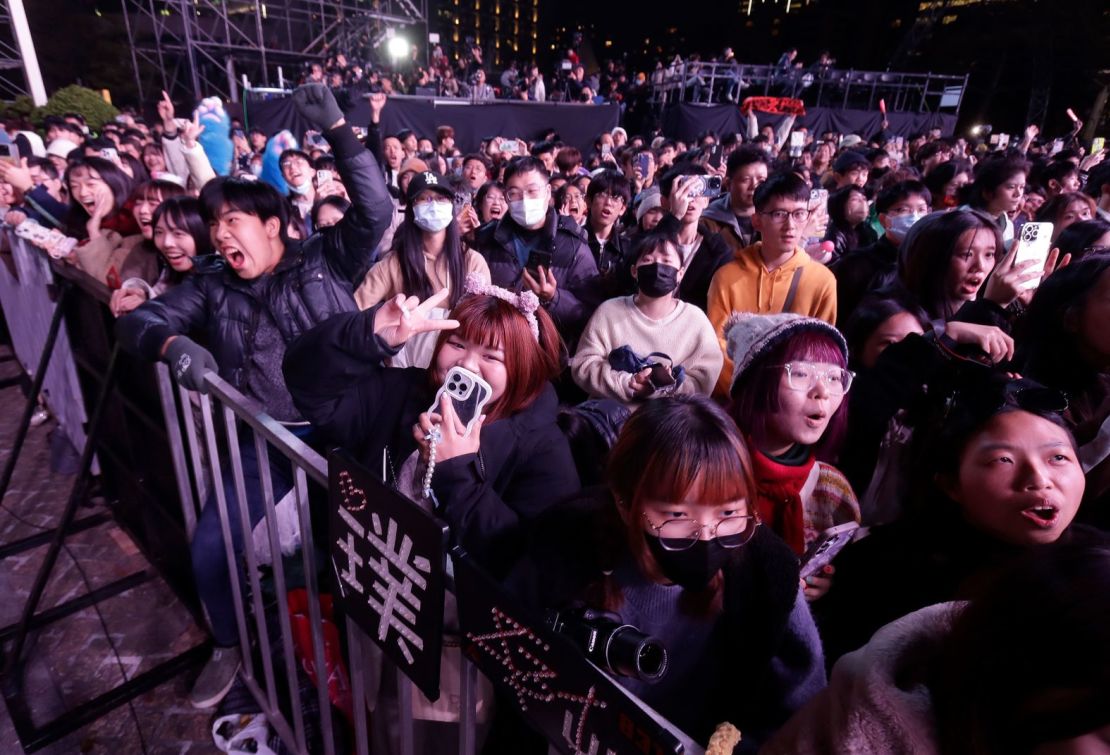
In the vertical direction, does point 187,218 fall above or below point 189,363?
above

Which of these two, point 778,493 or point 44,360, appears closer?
point 778,493

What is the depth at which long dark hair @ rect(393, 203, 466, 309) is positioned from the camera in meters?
3.10

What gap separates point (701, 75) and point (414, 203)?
16.3 m

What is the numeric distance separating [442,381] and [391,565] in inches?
26.6

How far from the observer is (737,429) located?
1.34 metres

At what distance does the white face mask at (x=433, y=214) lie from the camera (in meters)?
2.96

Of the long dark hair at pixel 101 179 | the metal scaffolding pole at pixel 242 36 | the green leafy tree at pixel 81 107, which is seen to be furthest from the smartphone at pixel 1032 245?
the metal scaffolding pole at pixel 242 36

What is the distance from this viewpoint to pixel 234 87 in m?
15.9

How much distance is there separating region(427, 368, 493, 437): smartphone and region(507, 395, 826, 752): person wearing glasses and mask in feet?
1.06

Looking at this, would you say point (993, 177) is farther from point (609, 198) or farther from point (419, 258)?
point (419, 258)

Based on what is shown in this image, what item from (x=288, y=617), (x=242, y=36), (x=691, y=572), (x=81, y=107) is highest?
(x=242, y=36)

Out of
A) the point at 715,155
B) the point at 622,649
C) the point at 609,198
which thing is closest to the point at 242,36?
the point at 715,155

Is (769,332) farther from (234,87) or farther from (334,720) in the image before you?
(234,87)

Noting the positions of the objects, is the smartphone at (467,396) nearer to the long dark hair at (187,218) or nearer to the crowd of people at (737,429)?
the crowd of people at (737,429)
